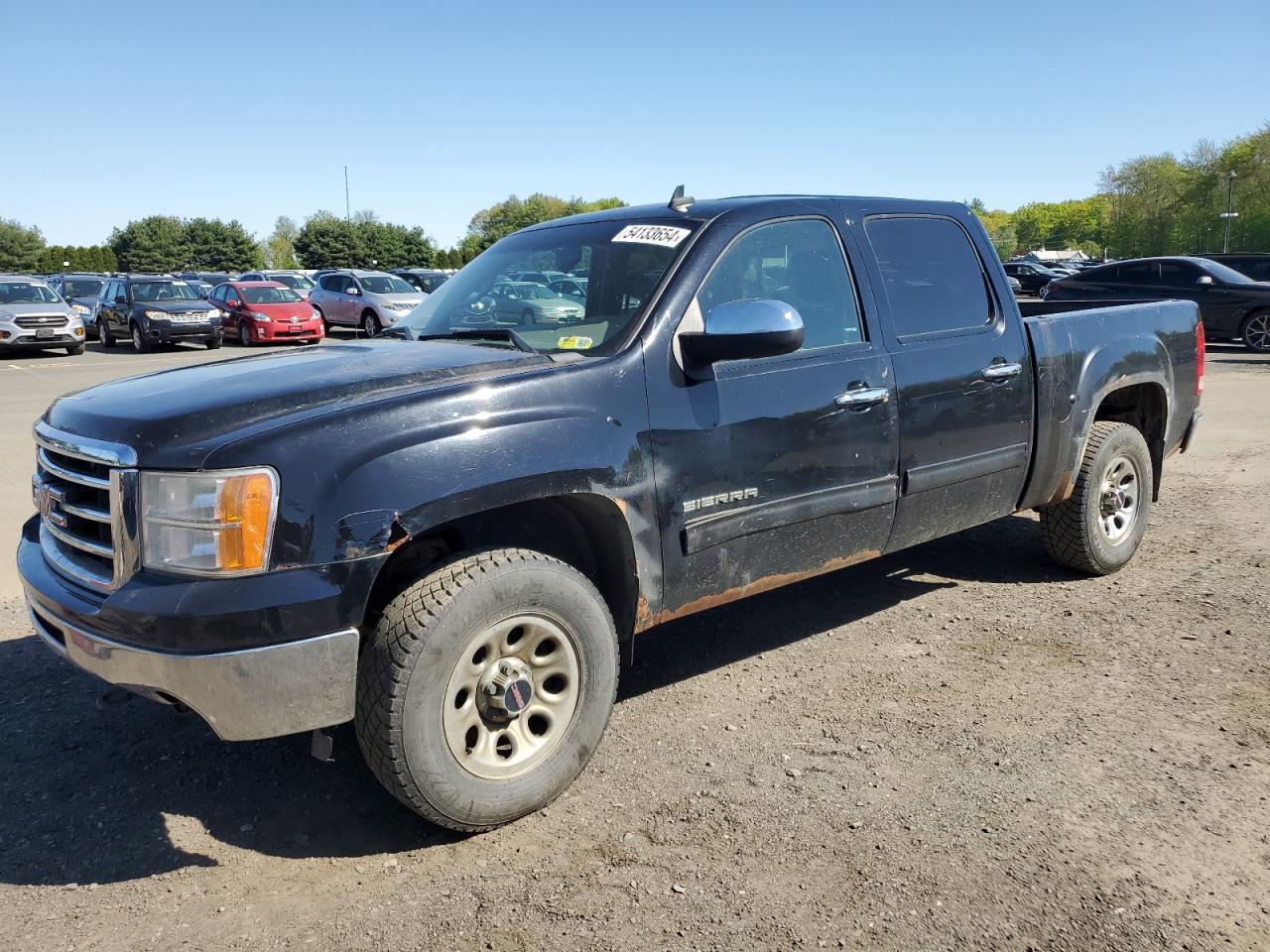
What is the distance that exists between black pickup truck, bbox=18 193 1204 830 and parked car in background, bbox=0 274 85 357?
810 inches

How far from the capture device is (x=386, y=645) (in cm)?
282

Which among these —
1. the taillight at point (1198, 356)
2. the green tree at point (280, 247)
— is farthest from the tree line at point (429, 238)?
the taillight at point (1198, 356)

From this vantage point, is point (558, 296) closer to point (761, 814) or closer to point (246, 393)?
point (246, 393)

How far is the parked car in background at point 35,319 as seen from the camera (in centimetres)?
2128

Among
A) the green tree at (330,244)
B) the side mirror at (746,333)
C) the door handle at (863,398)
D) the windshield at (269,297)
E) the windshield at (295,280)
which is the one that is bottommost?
the door handle at (863,398)

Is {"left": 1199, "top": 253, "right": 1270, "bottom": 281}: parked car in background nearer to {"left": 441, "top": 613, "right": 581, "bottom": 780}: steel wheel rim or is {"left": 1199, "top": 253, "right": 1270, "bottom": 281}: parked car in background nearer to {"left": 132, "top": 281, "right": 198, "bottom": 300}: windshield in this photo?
{"left": 441, "top": 613, "right": 581, "bottom": 780}: steel wheel rim

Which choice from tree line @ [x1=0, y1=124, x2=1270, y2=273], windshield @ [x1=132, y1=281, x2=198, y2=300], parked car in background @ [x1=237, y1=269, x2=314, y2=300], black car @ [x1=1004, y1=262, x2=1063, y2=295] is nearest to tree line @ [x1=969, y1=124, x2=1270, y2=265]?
tree line @ [x1=0, y1=124, x2=1270, y2=273]

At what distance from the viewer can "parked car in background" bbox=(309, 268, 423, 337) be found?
2552 centimetres

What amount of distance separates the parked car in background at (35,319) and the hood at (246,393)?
2087 centimetres

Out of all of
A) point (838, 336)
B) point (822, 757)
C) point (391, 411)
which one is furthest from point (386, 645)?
point (838, 336)

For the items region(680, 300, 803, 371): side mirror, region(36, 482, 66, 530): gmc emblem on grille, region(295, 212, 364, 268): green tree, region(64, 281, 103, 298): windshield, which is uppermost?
region(295, 212, 364, 268): green tree

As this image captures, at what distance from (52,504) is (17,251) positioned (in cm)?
10614

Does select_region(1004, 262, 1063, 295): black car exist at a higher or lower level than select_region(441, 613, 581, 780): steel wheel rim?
higher

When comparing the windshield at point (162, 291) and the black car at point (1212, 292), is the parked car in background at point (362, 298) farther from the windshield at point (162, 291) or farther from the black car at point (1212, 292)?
the black car at point (1212, 292)
